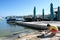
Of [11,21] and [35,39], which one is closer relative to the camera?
[35,39]

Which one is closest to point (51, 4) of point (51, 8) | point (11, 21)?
point (51, 8)

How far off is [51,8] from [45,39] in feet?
72.8

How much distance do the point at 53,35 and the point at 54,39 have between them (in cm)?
155

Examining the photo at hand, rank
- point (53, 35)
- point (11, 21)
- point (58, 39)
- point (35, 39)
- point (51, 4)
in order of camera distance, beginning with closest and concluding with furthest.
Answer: point (58, 39) < point (35, 39) < point (53, 35) < point (51, 4) < point (11, 21)

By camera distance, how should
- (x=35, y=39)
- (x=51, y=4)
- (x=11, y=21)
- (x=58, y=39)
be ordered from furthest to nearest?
(x=11, y=21) < (x=51, y=4) < (x=35, y=39) < (x=58, y=39)

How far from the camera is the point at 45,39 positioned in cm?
1130

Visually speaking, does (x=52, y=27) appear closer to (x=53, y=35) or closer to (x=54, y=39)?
(x=53, y=35)

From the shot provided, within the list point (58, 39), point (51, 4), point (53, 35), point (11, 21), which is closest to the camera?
point (58, 39)

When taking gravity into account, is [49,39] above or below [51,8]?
below

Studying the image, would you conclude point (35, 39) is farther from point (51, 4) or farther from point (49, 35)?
point (51, 4)

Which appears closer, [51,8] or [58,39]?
[58,39]

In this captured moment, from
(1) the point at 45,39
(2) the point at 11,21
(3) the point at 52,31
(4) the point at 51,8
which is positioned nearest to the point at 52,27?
(3) the point at 52,31

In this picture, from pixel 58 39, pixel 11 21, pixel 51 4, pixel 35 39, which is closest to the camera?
pixel 58 39

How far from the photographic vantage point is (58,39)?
11.0m
